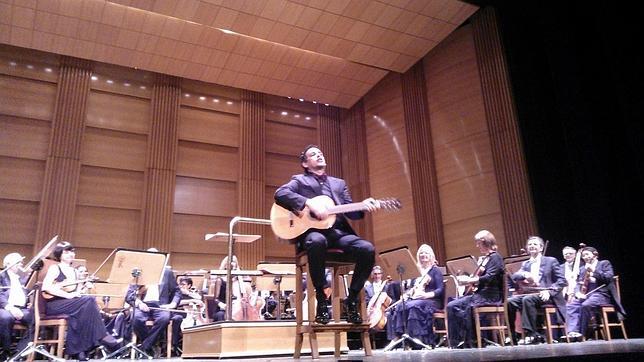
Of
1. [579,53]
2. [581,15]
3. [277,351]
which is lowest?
[277,351]

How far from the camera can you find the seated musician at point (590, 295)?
6.01m

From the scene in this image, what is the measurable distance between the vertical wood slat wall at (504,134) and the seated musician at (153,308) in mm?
5677

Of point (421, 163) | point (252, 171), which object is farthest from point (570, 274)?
point (252, 171)

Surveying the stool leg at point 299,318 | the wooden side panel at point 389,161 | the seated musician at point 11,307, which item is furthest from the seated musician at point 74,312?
the wooden side panel at point 389,161

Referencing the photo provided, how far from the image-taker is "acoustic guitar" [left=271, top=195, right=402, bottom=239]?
3.24 metres

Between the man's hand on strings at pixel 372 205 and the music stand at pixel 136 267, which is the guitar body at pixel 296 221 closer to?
the man's hand on strings at pixel 372 205

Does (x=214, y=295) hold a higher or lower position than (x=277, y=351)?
higher

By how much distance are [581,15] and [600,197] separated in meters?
2.96

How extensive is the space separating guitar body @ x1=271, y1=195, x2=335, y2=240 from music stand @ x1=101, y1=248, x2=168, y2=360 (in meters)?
2.79

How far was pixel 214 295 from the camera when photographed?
7043 mm

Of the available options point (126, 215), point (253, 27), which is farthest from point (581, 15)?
point (126, 215)

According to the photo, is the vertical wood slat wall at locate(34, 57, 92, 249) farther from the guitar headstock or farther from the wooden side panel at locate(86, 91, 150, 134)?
the guitar headstock

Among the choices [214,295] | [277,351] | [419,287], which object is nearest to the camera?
[277,351]

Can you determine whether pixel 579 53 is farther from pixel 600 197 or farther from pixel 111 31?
pixel 111 31
